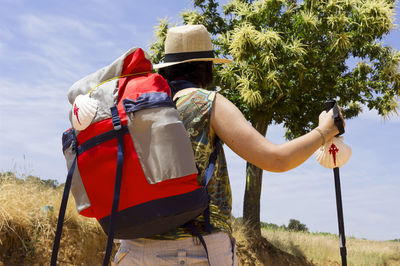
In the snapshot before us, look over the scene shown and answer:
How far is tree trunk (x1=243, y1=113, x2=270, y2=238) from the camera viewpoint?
11.1m

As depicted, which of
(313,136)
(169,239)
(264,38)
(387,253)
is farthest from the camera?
(387,253)

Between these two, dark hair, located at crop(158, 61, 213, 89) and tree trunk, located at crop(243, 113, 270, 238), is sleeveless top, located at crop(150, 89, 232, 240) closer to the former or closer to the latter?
dark hair, located at crop(158, 61, 213, 89)

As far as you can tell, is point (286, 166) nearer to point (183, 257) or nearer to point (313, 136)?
point (313, 136)

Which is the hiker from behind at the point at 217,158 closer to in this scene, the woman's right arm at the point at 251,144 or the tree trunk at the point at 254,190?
the woman's right arm at the point at 251,144

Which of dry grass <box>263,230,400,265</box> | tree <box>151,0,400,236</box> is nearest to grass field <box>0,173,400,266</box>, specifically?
tree <box>151,0,400,236</box>

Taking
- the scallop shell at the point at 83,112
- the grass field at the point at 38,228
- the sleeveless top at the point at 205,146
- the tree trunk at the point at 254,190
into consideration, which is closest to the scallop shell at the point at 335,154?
the sleeveless top at the point at 205,146

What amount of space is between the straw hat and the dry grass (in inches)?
410

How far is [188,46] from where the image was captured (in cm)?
201

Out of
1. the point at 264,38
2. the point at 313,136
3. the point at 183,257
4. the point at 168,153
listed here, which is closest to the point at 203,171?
the point at 168,153

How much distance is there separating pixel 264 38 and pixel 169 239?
26.6 ft

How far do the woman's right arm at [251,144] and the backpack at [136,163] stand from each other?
0.16 meters

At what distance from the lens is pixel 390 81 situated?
11.1 meters

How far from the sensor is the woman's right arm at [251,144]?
1.73 m

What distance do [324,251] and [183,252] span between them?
10.9m
